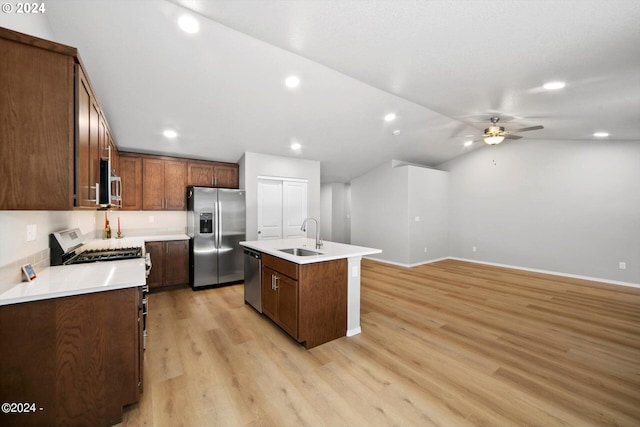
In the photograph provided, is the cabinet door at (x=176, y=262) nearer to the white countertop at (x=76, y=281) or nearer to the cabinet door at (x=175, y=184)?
the cabinet door at (x=175, y=184)

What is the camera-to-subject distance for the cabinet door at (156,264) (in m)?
4.24

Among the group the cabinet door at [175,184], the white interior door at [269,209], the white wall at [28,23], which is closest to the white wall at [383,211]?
the white interior door at [269,209]

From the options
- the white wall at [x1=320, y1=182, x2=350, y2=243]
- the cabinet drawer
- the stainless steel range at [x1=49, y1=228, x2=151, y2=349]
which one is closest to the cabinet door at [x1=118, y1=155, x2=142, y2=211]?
the stainless steel range at [x1=49, y1=228, x2=151, y2=349]

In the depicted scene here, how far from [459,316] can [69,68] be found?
4.43m

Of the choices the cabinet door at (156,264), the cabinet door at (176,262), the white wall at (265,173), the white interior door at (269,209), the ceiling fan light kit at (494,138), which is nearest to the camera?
the ceiling fan light kit at (494,138)

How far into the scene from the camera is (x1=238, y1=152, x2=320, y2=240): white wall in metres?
4.99

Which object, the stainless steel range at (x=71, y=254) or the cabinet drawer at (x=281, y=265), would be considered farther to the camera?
the cabinet drawer at (x=281, y=265)

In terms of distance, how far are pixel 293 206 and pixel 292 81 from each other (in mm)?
2923

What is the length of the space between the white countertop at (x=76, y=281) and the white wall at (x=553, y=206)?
23.9 ft

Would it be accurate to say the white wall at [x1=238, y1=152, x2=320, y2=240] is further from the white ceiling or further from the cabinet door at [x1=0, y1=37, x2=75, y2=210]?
the cabinet door at [x1=0, y1=37, x2=75, y2=210]

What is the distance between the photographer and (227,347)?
2.58m

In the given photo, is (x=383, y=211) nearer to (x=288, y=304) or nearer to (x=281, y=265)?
(x=281, y=265)

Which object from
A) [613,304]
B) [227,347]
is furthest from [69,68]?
[613,304]

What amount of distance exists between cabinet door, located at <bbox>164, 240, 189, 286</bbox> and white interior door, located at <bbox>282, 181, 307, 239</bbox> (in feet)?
6.34
